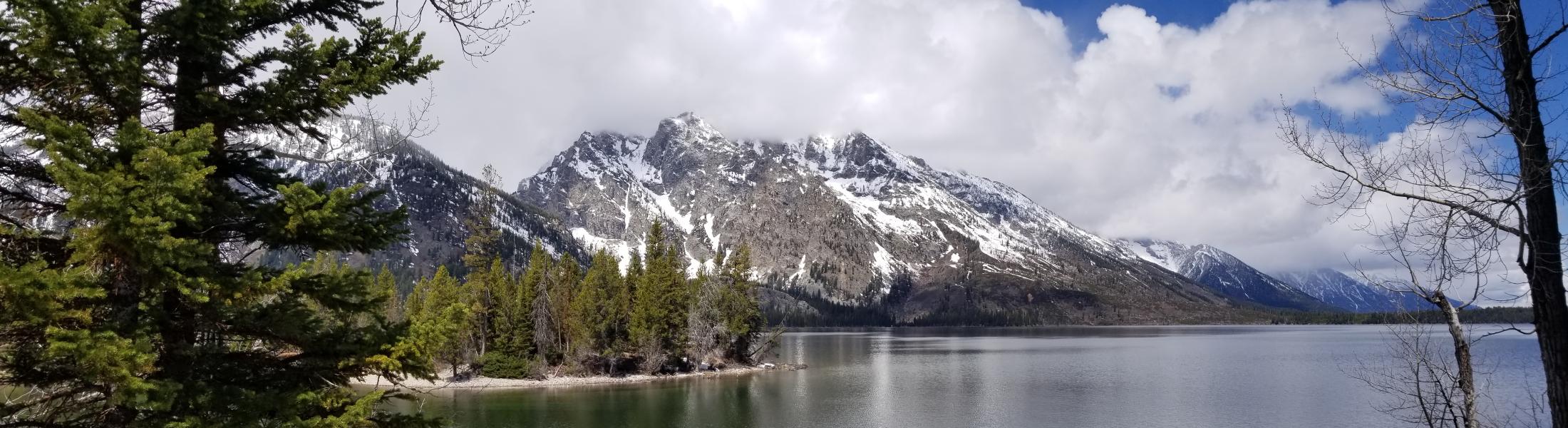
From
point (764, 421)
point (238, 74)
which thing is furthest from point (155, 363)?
point (764, 421)

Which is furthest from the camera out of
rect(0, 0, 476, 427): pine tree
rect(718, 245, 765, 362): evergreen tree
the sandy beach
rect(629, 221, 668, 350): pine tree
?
rect(718, 245, 765, 362): evergreen tree

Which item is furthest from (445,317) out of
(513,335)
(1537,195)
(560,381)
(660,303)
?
(660,303)

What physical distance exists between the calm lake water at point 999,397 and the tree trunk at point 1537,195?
27509 mm

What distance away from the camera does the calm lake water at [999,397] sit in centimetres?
4694

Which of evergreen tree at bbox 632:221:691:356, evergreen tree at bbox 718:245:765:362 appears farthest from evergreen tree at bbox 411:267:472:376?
evergreen tree at bbox 718:245:765:362

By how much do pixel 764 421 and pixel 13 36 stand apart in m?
43.8

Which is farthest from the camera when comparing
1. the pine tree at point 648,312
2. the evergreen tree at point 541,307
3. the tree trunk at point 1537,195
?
the pine tree at point 648,312

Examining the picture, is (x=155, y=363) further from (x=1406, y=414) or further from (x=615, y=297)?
(x=615, y=297)

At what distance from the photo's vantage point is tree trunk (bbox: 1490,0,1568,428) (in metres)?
6.88

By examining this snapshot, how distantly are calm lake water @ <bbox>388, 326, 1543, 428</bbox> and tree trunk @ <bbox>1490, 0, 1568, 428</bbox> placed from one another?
27509 mm

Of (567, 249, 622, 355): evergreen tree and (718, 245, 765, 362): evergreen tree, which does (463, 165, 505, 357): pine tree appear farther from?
(718, 245, 765, 362): evergreen tree

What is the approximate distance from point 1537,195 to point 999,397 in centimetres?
5531

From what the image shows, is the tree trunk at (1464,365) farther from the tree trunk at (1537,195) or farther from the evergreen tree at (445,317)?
the evergreen tree at (445,317)

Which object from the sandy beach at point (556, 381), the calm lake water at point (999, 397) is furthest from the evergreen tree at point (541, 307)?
the calm lake water at point (999, 397)
